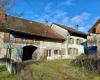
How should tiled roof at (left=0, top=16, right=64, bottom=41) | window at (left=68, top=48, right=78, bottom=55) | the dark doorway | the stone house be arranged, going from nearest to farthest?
tiled roof at (left=0, top=16, right=64, bottom=41) → the dark doorway → the stone house → window at (left=68, top=48, right=78, bottom=55)

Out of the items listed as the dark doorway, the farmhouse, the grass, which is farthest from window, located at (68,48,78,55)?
the grass

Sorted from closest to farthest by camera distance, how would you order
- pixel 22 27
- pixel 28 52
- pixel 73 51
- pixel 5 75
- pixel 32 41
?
pixel 5 75 → pixel 32 41 → pixel 22 27 → pixel 28 52 → pixel 73 51

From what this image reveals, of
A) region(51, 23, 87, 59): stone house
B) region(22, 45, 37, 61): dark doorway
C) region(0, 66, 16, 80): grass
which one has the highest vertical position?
region(51, 23, 87, 59): stone house

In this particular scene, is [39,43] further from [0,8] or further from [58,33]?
[0,8]

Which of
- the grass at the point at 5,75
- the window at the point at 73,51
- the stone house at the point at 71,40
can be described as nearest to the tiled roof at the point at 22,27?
the stone house at the point at 71,40

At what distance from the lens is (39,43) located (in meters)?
32.4

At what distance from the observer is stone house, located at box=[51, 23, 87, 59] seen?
1535 inches

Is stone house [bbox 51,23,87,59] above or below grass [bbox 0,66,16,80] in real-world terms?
above

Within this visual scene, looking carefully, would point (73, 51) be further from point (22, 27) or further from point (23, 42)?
point (23, 42)

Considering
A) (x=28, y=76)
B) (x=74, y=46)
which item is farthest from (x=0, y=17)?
(x=74, y=46)

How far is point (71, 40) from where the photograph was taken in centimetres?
3997

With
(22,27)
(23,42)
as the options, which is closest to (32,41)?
(23,42)

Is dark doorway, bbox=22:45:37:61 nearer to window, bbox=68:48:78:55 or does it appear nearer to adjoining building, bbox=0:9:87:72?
adjoining building, bbox=0:9:87:72

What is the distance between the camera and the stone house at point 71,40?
1535 inches
